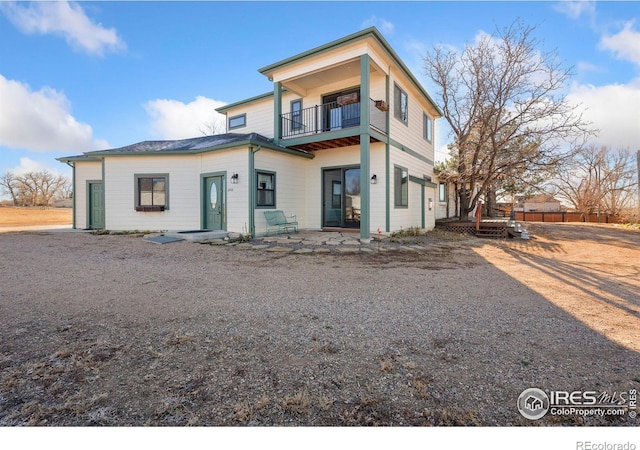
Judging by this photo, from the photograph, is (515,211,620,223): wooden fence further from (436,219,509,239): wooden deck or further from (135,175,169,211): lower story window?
(135,175,169,211): lower story window

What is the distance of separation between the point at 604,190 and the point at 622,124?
8.97m

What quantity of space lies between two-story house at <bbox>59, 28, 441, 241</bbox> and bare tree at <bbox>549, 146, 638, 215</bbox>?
53.2ft

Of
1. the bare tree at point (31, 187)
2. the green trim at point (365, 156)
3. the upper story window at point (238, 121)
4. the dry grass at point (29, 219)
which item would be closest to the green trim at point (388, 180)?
the green trim at point (365, 156)

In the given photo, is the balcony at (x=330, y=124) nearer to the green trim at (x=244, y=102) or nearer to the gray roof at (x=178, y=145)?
the gray roof at (x=178, y=145)

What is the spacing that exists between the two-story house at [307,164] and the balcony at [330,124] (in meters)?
0.04

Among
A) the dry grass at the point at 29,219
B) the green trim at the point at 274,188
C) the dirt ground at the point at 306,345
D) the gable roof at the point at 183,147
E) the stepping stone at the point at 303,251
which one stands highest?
the gable roof at the point at 183,147

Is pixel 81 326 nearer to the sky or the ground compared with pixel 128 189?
nearer to the ground

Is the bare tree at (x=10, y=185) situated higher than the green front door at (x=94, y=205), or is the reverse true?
the bare tree at (x=10, y=185)

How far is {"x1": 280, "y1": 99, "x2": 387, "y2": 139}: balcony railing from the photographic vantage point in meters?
9.97

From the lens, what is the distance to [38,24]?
25.8 ft

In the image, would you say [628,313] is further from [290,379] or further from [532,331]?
[290,379]

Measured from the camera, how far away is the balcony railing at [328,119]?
32.7 feet
